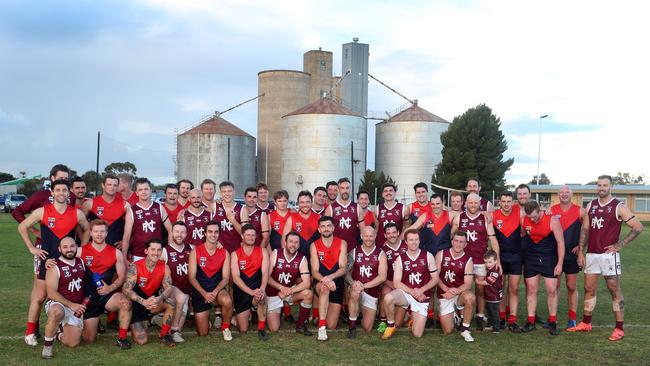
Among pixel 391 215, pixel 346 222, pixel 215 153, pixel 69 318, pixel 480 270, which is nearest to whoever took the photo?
pixel 69 318

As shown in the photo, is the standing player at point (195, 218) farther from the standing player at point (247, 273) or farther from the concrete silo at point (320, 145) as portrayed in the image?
the concrete silo at point (320, 145)

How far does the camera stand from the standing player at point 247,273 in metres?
6.91

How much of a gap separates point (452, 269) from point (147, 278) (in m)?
3.96

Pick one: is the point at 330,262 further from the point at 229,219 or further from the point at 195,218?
the point at 195,218

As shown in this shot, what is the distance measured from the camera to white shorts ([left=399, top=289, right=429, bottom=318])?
6.96 meters

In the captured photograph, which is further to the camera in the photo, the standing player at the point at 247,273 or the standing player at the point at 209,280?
the standing player at the point at 247,273

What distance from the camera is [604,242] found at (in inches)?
281

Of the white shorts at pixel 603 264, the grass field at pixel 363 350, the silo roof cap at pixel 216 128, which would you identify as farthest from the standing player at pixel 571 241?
the silo roof cap at pixel 216 128

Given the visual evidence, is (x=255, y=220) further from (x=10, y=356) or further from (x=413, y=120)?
(x=413, y=120)

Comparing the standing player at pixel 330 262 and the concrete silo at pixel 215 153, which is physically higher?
the concrete silo at pixel 215 153

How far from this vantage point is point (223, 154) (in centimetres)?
4688

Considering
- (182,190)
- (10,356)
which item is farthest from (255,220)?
(10,356)

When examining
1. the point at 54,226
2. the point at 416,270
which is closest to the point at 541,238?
the point at 416,270

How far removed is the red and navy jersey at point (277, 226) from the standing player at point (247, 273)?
3.01 ft
